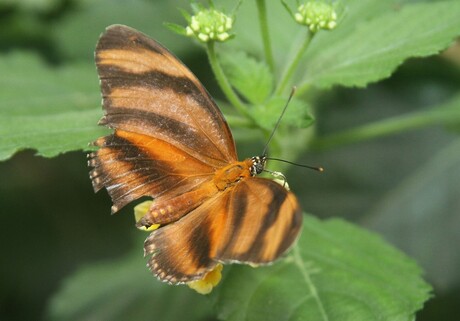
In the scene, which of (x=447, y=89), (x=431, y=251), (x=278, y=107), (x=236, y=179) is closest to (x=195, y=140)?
(x=236, y=179)

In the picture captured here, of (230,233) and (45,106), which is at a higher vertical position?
(230,233)

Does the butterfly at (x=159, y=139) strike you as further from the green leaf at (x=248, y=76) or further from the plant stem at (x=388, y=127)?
the plant stem at (x=388, y=127)

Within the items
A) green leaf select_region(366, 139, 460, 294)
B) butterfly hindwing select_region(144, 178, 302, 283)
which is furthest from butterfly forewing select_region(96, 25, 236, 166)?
green leaf select_region(366, 139, 460, 294)

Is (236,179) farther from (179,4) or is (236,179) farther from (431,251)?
(179,4)

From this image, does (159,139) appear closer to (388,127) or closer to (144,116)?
(144,116)

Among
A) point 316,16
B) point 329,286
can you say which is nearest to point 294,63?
point 316,16

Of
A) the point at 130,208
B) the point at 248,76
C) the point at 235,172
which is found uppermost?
the point at 248,76

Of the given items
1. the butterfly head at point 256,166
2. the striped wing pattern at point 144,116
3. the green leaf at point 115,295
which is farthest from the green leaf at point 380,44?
the green leaf at point 115,295
